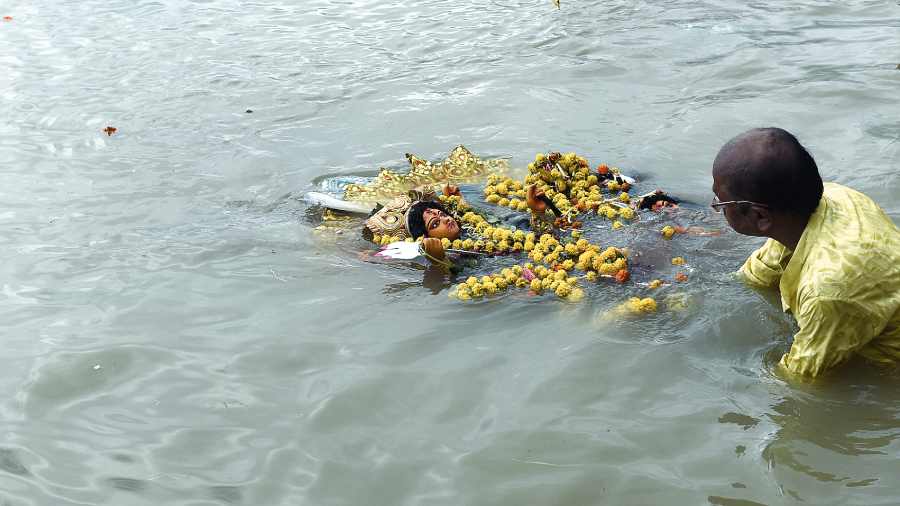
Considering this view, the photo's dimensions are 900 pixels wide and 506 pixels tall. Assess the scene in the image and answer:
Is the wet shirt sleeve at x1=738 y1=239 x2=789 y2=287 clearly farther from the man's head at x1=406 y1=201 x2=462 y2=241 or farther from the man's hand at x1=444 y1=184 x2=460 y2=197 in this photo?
the man's hand at x1=444 y1=184 x2=460 y2=197

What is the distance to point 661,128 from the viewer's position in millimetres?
8250

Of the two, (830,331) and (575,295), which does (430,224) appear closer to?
(575,295)

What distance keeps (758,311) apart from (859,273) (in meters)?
1.35

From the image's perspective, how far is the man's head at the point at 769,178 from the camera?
366 cm

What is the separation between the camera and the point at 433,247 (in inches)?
226

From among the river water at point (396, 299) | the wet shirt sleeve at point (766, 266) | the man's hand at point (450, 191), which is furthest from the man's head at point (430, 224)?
the wet shirt sleeve at point (766, 266)

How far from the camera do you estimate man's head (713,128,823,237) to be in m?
3.66

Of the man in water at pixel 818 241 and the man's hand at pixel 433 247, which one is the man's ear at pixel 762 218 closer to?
the man in water at pixel 818 241

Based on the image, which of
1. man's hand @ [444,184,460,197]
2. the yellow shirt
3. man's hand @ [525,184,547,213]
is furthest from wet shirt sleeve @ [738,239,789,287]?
man's hand @ [444,184,460,197]

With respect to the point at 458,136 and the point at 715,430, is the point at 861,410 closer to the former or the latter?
the point at 715,430

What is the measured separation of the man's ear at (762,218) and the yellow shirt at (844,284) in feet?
0.51

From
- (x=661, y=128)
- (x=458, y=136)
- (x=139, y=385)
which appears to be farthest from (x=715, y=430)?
(x=458, y=136)

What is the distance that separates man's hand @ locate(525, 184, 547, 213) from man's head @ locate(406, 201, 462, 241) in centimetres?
58

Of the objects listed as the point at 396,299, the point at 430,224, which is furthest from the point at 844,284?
the point at 430,224
